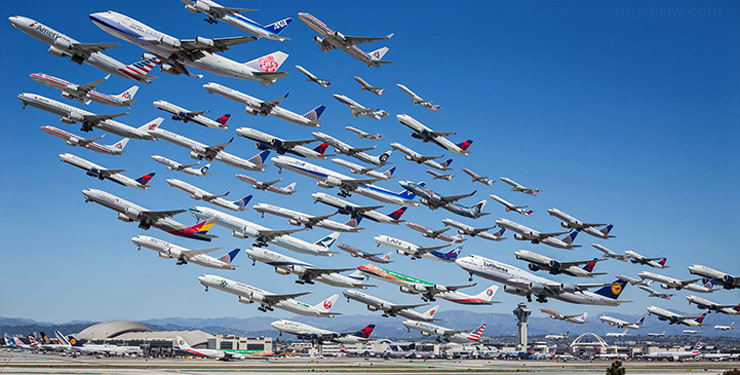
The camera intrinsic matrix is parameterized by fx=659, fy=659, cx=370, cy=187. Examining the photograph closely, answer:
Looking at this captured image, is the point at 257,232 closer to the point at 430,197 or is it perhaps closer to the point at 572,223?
the point at 430,197

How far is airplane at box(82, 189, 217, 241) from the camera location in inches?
4262

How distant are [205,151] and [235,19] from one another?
35.9 metres

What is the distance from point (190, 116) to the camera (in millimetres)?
107250

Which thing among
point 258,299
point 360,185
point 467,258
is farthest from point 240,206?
point 467,258

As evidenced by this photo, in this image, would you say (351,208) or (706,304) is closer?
(351,208)

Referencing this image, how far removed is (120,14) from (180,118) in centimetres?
3201

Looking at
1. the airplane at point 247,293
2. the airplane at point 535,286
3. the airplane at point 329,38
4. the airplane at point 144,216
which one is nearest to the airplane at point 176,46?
the airplane at point 329,38

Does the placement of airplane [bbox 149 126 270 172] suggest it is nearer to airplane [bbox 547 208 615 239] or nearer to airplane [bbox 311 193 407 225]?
airplane [bbox 311 193 407 225]

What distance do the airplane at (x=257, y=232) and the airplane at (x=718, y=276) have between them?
275 ft

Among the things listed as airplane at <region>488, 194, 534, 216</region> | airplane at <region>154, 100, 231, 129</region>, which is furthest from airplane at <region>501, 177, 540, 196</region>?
airplane at <region>154, 100, 231, 129</region>

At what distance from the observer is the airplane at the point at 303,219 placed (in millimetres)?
125125

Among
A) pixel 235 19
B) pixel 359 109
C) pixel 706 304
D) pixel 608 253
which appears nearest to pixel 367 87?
pixel 359 109

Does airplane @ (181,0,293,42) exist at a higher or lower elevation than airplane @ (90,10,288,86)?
higher

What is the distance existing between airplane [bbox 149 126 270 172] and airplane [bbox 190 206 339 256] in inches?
566
